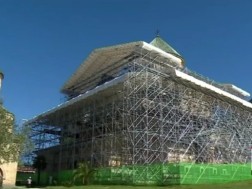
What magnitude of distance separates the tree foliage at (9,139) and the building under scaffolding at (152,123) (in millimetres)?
10135

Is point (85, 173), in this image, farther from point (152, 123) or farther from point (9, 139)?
point (9, 139)

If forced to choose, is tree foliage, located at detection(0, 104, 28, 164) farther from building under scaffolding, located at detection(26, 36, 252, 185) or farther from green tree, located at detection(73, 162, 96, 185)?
building under scaffolding, located at detection(26, 36, 252, 185)

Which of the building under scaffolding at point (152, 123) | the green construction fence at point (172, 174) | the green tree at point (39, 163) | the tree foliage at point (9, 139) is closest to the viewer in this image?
the tree foliage at point (9, 139)

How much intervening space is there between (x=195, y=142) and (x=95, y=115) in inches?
499

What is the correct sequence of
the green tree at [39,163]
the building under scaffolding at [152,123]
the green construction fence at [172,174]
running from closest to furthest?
the green construction fence at [172,174] < the building under scaffolding at [152,123] < the green tree at [39,163]

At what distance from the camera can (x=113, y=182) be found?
134 ft

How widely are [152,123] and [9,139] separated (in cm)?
1638

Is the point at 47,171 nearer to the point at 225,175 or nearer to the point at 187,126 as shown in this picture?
the point at 187,126

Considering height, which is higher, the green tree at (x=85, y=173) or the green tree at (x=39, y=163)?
the green tree at (x=39, y=163)

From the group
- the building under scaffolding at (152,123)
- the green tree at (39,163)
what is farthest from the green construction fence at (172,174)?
the green tree at (39,163)

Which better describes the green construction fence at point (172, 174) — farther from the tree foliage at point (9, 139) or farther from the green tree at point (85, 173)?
the tree foliage at point (9, 139)

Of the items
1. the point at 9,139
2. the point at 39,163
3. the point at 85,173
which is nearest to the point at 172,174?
the point at 85,173

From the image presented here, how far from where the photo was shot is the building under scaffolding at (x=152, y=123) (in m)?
40.2

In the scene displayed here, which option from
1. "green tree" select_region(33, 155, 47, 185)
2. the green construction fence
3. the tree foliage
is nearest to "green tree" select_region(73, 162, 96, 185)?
the green construction fence
